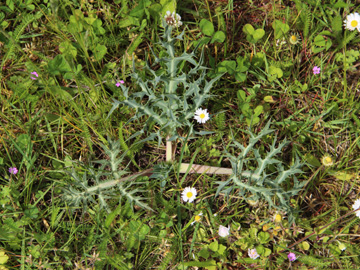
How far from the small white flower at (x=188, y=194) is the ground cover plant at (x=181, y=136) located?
0.02m

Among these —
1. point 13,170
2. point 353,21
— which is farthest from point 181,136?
point 353,21

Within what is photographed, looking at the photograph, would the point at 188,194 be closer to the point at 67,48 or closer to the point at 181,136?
the point at 181,136

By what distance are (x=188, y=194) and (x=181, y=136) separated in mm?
456

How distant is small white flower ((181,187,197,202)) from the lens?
2.67 meters

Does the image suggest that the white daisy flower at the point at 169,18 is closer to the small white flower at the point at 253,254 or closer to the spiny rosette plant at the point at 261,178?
the spiny rosette plant at the point at 261,178

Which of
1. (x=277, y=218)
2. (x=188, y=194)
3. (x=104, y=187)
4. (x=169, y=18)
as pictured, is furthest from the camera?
(x=169, y=18)

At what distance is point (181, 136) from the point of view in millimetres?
2744

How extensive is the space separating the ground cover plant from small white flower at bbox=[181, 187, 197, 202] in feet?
0.05

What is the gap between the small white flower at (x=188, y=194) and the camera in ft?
8.77

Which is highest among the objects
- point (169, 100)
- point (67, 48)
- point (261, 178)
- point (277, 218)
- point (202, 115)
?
point (67, 48)

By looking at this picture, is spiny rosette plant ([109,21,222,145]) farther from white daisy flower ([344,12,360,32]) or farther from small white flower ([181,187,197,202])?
white daisy flower ([344,12,360,32])

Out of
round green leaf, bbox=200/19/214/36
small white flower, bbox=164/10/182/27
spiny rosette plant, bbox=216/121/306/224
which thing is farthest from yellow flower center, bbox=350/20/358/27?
small white flower, bbox=164/10/182/27

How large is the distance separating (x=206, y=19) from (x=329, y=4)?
1.09 meters

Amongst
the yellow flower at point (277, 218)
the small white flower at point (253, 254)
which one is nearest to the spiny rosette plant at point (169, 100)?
the yellow flower at point (277, 218)
